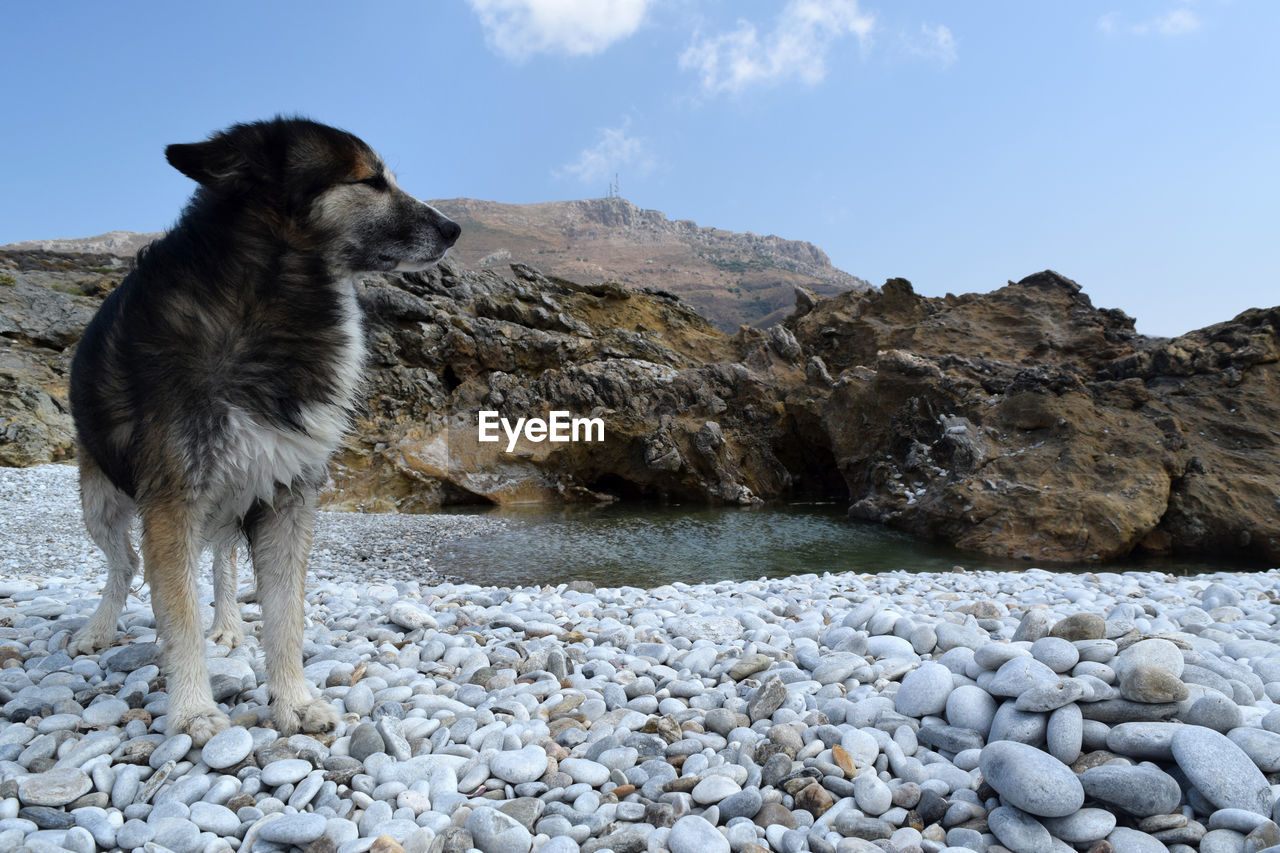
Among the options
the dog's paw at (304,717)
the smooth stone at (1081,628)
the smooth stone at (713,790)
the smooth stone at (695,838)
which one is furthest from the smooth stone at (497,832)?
the smooth stone at (1081,628)

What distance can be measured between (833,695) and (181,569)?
288cm

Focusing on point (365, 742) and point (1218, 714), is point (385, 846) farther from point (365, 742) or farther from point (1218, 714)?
point (1218, 714)

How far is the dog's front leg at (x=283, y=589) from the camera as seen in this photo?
3.02 meters

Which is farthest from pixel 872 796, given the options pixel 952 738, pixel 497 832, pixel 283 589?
pixel 283 589

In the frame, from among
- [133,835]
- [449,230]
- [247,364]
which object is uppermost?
[449,230]

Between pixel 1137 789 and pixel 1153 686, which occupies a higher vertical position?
pixel 1153 686

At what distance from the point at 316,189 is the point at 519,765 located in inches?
98.2

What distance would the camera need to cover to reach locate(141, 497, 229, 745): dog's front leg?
8.96 ft

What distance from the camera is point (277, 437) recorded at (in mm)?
2848

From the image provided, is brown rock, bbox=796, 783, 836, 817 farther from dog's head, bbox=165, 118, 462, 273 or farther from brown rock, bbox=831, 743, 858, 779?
dog's head, bbox=165, 118, 462, 273

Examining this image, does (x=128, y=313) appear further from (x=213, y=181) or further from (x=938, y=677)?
(x=938, y=677)

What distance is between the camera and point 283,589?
3047 millimetres

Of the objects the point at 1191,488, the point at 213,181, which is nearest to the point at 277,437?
the point at 213,181

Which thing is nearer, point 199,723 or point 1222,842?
point 1222,842
